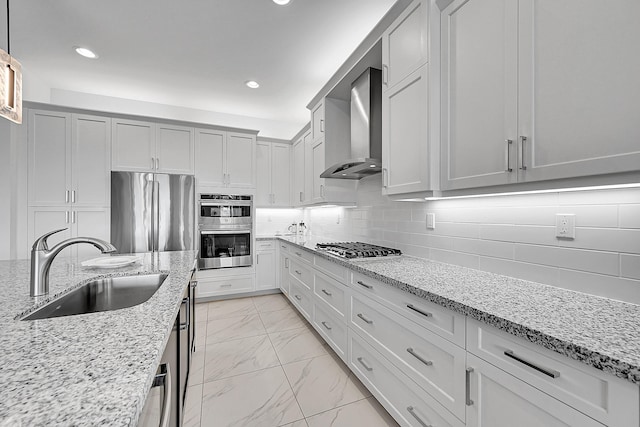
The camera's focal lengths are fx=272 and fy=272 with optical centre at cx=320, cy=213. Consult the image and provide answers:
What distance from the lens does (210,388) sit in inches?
76.0

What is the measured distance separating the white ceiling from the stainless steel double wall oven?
57.0 inches

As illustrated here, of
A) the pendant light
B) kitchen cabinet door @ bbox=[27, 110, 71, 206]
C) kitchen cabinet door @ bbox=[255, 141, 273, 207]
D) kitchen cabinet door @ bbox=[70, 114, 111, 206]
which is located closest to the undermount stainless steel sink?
the pendant light

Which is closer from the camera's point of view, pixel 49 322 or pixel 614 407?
pixel 614 407

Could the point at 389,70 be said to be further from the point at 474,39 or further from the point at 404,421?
the point at 404,421

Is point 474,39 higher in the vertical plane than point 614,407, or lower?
higher

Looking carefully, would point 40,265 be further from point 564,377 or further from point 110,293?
point 564,377

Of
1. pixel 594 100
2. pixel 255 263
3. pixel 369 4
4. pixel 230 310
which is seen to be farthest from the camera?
pixel 255 263

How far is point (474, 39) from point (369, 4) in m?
1.14

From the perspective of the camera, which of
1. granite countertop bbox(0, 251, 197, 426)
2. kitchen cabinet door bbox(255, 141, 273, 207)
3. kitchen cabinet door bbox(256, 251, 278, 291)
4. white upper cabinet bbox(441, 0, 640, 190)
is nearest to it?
granite countertop bbox(0, 251, 197, 426)

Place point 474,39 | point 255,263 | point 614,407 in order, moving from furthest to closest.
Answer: point 255,263
point 474,39
point 614,407

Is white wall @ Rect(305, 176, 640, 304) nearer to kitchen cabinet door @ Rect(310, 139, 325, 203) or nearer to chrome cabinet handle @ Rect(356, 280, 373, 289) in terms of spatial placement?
chrome cabinet handle @ Rect(356, 280, 373, 289)

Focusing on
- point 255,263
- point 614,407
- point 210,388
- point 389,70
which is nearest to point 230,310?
point 255,263

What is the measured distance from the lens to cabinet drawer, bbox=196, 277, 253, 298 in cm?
369

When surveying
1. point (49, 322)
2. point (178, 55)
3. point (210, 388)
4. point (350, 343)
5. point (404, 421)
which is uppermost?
point (178, 55)
